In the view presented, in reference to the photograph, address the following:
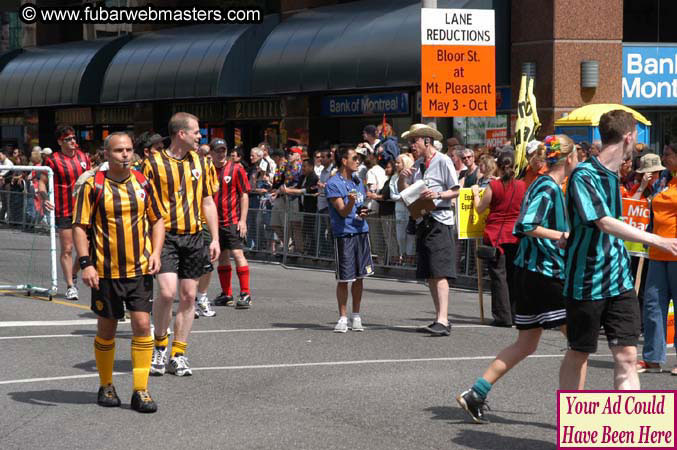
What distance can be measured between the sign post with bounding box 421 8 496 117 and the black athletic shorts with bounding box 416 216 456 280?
3889 millimetres

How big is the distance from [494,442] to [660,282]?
3.05 meters

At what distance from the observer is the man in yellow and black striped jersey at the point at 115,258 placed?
8.13 m

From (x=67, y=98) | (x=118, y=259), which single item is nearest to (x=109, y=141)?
(x=118, y=259)

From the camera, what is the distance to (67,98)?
33.5 m

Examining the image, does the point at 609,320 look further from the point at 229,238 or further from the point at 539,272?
the point at 229,238

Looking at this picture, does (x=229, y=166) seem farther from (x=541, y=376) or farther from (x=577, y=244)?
(x=577, y=244)

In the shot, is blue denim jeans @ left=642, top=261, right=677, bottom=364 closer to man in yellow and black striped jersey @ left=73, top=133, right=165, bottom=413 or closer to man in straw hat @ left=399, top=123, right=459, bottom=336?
man in straw hat @ left=399, top=123, right=459, bottom=336

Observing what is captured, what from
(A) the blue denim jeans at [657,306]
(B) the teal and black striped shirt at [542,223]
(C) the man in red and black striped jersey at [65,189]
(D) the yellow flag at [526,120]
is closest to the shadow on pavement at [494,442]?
(B) the teal and black striped shirt at [542,223]

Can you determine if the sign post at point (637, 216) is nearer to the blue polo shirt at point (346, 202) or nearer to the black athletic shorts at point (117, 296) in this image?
the blue polo shirt at point (346, 202)

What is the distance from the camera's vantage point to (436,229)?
1179 cm

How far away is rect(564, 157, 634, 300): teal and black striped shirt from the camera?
257 inches

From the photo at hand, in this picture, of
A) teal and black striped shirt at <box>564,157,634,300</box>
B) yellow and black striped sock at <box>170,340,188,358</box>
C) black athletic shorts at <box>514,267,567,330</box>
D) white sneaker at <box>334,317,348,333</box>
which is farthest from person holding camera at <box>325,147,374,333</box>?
teal and black striped shirt at <box>564,157,634,300</box>

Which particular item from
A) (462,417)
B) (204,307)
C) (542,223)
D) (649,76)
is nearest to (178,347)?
(462,417)

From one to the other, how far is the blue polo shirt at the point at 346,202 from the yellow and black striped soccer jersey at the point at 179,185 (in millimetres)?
2263
